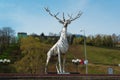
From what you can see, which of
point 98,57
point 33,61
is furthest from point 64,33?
point 98,57

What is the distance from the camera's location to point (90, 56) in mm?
122500

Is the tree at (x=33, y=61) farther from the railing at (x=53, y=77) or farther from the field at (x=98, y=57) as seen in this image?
the railing at (x=53, y=77)

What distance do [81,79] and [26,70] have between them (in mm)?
39025

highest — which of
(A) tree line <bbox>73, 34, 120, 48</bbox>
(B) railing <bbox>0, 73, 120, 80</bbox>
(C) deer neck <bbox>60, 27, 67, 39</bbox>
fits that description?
(A) tree line <bbox>73, 34, 120, 48</bbox>

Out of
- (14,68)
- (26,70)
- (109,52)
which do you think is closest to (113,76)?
(26,70)

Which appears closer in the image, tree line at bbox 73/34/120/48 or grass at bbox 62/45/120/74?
grass at bbox 62/45/120/74

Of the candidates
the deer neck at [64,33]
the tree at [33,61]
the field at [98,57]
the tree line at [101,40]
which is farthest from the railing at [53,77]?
the tree line at [101,40]

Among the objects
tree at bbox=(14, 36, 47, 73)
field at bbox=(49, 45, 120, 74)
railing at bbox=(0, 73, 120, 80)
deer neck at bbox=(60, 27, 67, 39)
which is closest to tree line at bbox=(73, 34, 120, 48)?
field at bbox=(49, 45, 120, 74)

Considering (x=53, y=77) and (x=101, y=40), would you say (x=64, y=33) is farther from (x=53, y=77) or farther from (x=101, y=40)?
(x=101, y=40)

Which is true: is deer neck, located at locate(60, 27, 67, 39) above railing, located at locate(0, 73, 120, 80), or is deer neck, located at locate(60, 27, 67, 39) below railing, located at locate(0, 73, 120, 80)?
above

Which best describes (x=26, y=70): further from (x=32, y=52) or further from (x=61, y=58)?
(x=61, y=58)

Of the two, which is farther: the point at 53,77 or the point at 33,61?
the point at 33,61

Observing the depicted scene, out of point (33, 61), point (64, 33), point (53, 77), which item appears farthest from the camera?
point (33, 61)

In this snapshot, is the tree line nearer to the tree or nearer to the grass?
the grass
